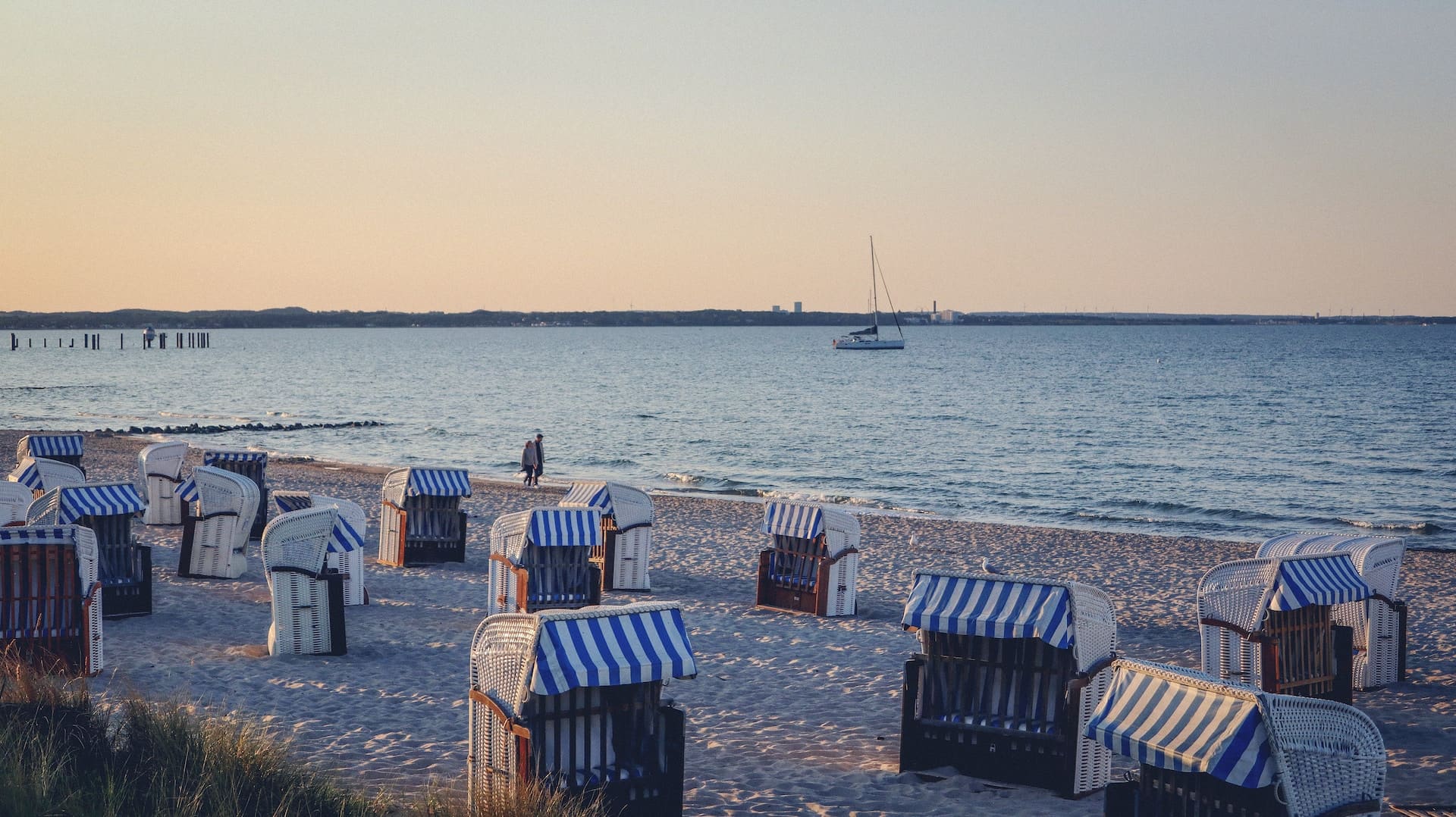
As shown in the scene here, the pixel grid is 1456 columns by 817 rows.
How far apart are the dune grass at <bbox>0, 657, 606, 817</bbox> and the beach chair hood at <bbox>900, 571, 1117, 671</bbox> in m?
2.78

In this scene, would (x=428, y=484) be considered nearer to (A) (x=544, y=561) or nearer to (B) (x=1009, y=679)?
(A) (x=544, y=561)

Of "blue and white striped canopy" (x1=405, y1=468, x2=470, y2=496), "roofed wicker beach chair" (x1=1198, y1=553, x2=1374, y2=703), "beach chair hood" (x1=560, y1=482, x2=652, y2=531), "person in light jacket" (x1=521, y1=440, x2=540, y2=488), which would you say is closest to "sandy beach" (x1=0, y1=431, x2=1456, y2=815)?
"roofed wicker beach chair" (x1=1198, y1=553, x2=1374, y2=703)

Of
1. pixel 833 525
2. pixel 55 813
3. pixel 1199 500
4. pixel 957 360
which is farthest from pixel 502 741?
pixel 957 360

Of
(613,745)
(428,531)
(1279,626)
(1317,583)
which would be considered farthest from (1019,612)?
(428,531)

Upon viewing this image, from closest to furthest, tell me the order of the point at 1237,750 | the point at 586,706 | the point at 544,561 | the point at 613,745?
the point at 1237,750, the point at 586,706, the point at 613,745, the point at 544,561

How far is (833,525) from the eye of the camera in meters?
14.5

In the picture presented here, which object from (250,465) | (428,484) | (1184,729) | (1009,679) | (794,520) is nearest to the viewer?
(1184,729)

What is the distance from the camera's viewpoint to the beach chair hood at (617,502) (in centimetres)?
1599

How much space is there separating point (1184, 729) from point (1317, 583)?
15.6ft

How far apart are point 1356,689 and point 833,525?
5.63 m

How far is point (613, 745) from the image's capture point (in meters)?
7.48

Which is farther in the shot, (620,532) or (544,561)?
(620,532)

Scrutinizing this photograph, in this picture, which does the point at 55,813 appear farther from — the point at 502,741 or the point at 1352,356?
the point at 1352,356

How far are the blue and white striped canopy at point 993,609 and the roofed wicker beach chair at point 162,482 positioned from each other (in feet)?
52.6
